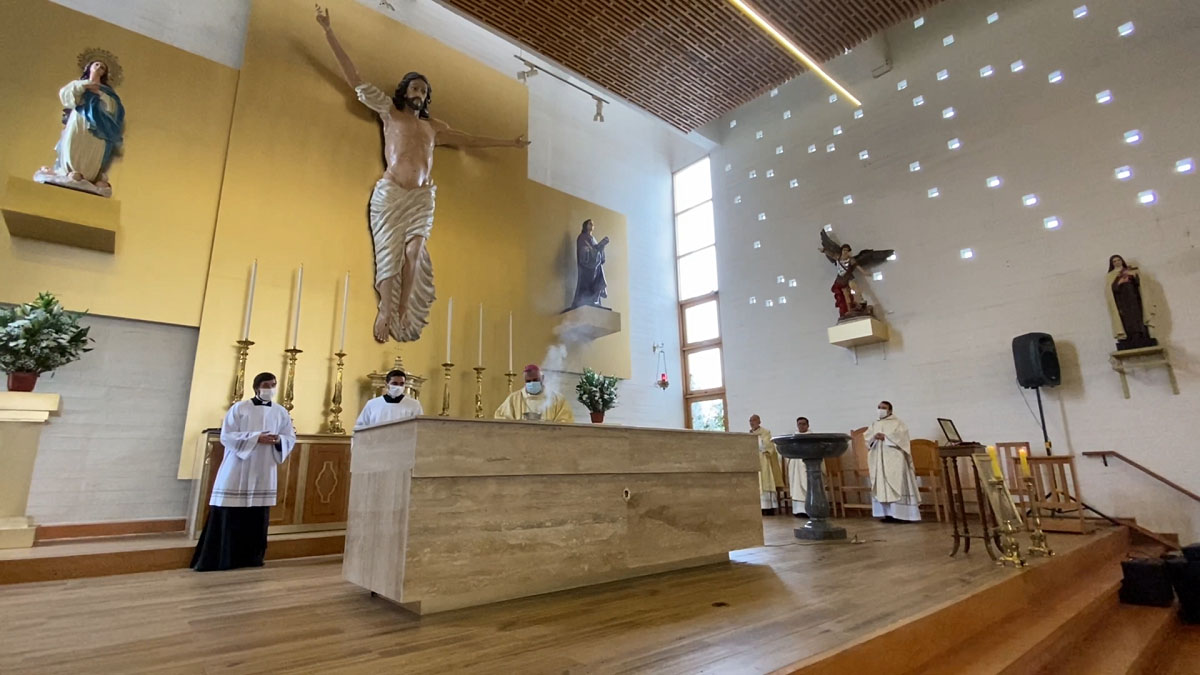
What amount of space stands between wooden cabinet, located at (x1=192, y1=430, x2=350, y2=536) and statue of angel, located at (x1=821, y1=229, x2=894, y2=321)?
20.8ft

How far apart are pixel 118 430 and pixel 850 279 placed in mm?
8282

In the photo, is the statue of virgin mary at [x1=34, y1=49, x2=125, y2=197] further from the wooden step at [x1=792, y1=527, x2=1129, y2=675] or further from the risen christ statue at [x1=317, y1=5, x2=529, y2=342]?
the wooden step at [x1=792, y1=527, x2=1129, y2=675]

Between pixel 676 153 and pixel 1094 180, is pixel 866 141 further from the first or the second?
pixel 676 153

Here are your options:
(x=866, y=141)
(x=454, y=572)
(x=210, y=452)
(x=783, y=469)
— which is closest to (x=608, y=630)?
(x=454, y=572)

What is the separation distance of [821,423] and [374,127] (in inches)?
275

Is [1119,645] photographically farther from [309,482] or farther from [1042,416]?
[309,482]

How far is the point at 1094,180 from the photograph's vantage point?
6.28 meters

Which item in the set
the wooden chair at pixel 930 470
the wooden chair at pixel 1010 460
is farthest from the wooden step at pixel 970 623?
the wooden chair at pixel 930 470

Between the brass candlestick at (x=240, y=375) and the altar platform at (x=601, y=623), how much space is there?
6.35 ft

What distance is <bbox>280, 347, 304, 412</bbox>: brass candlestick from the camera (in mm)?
5238

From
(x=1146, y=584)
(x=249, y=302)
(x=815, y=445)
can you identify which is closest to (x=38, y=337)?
(x=249, y=302)

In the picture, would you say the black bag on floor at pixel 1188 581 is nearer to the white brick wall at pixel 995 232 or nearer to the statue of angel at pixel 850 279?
the white brick wall at pixel 995 232

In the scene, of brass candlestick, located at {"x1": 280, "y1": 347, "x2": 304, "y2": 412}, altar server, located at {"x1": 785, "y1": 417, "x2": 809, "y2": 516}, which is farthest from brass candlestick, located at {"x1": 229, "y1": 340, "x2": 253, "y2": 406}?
altar server, located at {"x1": 785, "y1": 417, "x2": 809, "y2": 516}

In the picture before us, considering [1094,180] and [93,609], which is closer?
[93,609]
